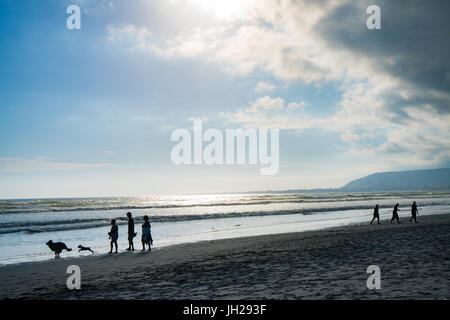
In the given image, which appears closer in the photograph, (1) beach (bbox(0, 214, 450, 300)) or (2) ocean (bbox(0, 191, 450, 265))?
(1) beach (bbox(0, 214, 450, 300))

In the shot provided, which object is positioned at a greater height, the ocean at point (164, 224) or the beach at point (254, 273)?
the beach at point (254, 273)

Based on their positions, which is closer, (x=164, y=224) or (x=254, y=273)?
(x=254, y=273)

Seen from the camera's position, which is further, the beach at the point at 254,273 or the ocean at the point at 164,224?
the ocean at the point at 164,224

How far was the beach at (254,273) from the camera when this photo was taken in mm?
7777

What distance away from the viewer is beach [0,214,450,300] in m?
7.78

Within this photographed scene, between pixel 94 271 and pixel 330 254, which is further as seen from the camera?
pixel 330 254

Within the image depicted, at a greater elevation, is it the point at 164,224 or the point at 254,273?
the point at 254,273

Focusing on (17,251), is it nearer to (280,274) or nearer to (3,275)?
(3,275)

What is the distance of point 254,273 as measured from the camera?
1031 cm

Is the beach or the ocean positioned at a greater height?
the beach

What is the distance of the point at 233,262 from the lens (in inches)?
496
